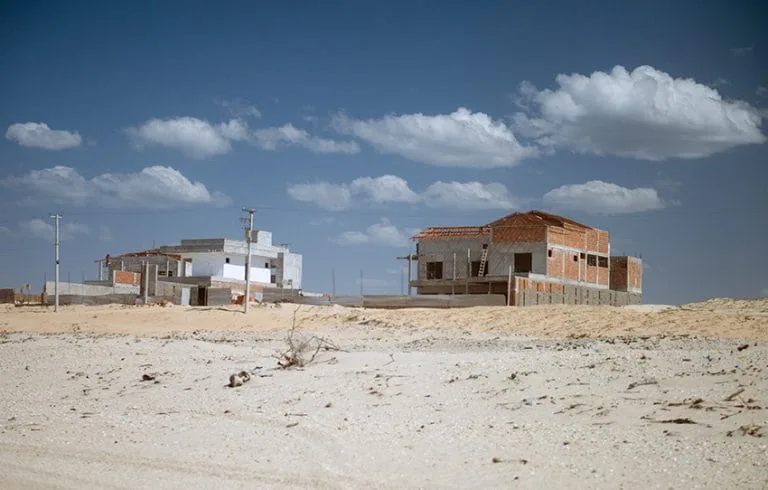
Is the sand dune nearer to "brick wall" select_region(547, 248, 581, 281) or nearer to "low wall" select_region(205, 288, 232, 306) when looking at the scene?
"low wall" select_region(205, 288, 232, 306)

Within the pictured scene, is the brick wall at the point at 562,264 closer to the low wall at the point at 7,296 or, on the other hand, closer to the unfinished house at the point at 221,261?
the unfinished house at the point at 221,261

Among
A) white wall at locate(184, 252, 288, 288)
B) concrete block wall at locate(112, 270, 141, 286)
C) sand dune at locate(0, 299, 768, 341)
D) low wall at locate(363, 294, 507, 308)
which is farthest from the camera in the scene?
white wall at locate(184, 252, 288, 288)

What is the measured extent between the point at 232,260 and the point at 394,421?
62207 mm

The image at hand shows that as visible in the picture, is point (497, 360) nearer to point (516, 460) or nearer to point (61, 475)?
point (516, 460)

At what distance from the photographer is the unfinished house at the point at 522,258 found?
1779 inches

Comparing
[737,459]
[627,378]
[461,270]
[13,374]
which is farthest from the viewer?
[461,270]

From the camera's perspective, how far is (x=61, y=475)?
8539 millimetres

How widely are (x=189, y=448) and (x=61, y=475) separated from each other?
4.32 feet

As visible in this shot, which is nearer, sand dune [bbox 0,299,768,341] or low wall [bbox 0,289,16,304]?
sand dune [bbox 0,299,768,341]

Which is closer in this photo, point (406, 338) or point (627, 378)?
point (627, 378)

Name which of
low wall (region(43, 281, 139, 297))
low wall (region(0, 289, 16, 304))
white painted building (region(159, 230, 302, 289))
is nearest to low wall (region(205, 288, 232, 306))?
low wall (region(43, 281, 139, 297))

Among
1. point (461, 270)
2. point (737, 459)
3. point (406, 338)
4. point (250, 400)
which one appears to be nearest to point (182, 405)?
point (250, 400)

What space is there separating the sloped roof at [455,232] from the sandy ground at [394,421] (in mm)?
34995

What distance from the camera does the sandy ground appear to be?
25.0 feet
